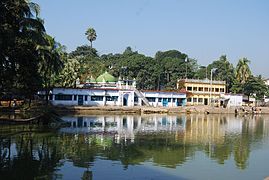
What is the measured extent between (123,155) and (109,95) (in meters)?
44.1

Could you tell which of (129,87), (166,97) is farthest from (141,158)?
(166,97)

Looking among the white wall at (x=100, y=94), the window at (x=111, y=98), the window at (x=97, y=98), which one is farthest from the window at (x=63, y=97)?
the window at (x=111, y=98)

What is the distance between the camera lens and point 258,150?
2883 centimetres

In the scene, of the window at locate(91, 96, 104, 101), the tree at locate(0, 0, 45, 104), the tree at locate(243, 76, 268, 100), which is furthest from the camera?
the tree at locate(243, 76, 268, 100)

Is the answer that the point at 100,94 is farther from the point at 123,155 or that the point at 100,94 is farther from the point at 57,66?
the point at 123,155

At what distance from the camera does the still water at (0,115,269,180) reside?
61.4 ft

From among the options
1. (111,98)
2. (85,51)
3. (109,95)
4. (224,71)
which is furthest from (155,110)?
(85,51)

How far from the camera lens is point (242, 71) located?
94938 millimetres

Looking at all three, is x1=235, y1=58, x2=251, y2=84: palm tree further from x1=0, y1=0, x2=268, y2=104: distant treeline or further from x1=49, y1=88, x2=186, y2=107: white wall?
x1=49, y1=88, x2=186, y2=107: white wall

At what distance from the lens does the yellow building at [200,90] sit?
3292 inches

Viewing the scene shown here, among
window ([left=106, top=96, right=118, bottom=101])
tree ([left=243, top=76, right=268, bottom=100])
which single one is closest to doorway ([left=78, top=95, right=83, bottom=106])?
window ([left=106, top=96, right=118, bottom=101])

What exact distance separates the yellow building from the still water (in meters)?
48.7

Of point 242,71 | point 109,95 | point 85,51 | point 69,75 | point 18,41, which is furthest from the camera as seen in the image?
point 85,51

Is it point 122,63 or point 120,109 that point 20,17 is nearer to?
point 120,109
